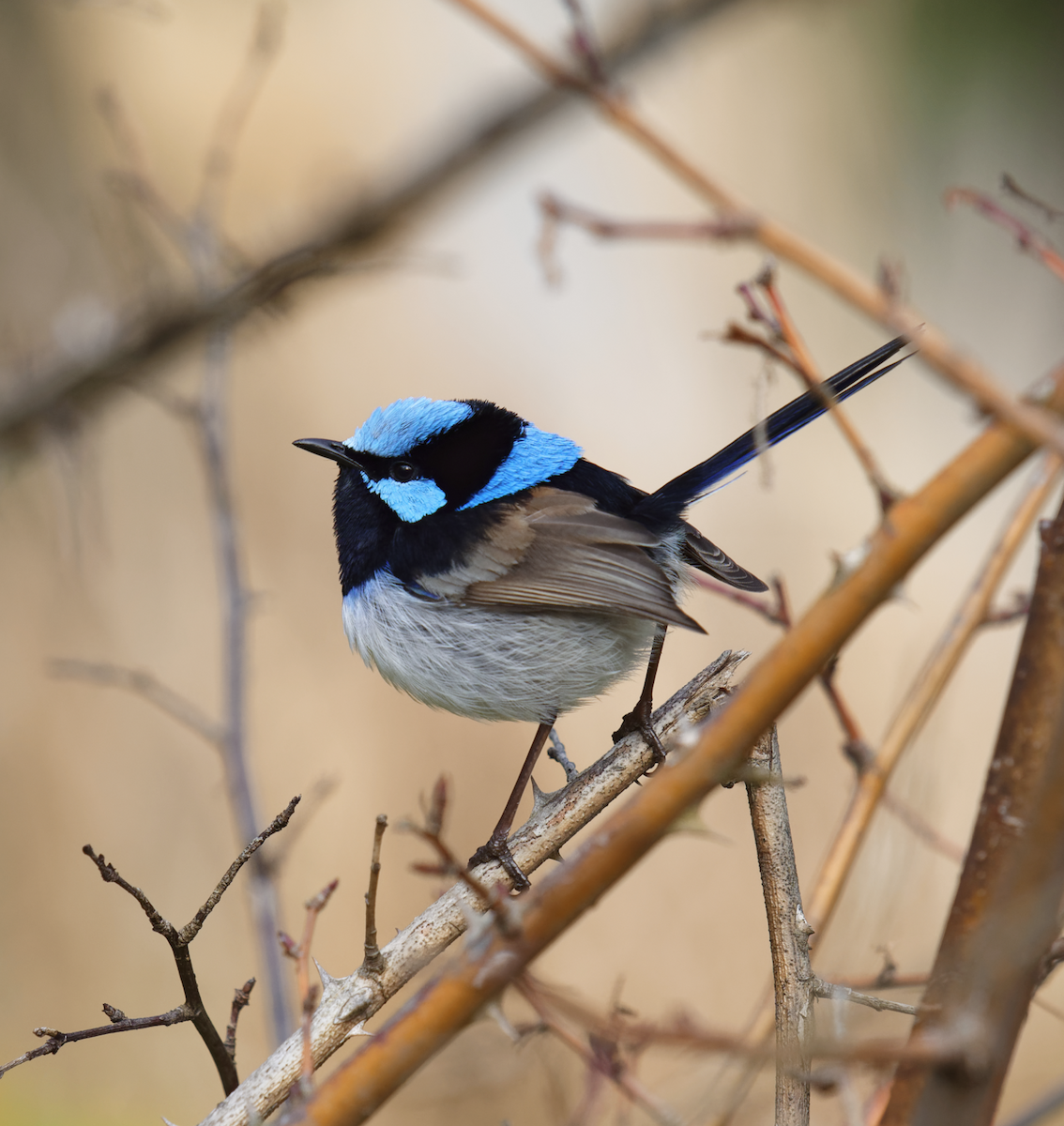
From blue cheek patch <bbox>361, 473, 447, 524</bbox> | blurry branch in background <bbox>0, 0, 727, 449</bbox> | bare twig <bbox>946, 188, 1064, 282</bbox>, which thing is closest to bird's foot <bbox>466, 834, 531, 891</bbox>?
blue cheek patch <bbox>361, 473, 447, 524</bbox>

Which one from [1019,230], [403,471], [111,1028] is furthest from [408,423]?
[1019,230]

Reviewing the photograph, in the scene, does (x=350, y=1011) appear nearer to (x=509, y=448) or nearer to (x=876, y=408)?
(x=509, y=448)

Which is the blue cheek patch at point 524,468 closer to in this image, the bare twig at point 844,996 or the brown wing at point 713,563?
the brown wing at point 713,563

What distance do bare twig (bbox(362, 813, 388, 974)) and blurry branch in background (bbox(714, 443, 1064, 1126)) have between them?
0.47 meters

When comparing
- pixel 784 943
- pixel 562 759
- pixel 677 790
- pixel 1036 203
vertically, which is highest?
pixel 562 759

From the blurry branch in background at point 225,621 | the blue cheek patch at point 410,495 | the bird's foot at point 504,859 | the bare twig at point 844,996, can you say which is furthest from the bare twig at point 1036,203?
the blurry branch in background at point 225,621

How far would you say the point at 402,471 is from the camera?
2.84 metres

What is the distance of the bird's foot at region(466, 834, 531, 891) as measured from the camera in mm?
2057

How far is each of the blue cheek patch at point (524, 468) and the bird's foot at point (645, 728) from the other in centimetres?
73

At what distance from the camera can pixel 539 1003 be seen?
44.1 inches

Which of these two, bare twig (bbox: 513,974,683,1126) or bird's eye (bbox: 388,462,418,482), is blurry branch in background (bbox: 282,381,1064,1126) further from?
bird's eye (bbox: 388,462,418,482)

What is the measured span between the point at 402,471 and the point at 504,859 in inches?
43.6

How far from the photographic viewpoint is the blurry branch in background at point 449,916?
149 cm

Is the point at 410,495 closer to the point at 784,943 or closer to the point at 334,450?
the point at 334,450
